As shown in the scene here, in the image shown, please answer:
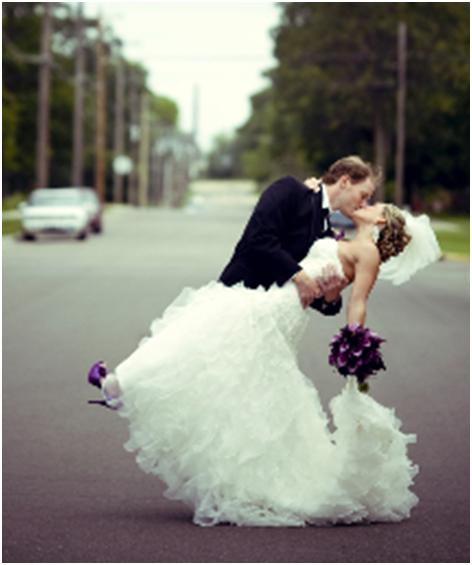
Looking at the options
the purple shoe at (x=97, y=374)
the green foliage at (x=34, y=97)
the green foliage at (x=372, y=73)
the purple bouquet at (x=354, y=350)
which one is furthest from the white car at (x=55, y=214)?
the purple bouquet at (x=354, y=350)

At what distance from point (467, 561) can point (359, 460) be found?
37.9 inches

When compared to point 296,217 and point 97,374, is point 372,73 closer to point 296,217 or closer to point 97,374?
point 296,217

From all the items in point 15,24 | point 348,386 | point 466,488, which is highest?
point 15,24

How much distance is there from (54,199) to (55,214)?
1.04 meters

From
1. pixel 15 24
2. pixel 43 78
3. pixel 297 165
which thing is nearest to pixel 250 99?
pixel 297 165

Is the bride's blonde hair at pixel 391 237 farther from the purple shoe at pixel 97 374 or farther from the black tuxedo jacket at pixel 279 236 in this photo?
the purple shoe at pixel 97 374

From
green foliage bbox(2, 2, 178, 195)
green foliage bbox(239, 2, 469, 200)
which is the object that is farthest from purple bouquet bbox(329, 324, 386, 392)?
green foliage bbox(239, 2, 469, 200)

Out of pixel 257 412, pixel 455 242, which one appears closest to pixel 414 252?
pixel 257 412

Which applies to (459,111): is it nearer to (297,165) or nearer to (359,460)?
(297,165)

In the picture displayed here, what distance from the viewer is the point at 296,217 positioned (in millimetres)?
7414

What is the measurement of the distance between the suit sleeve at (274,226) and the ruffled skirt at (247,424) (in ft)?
0.46

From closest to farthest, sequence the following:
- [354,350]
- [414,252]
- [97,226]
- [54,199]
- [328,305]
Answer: [354,350] < [328,305] < [414,252] < [54,199] < [97,226]

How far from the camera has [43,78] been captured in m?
64.5

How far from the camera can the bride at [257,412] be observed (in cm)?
730
